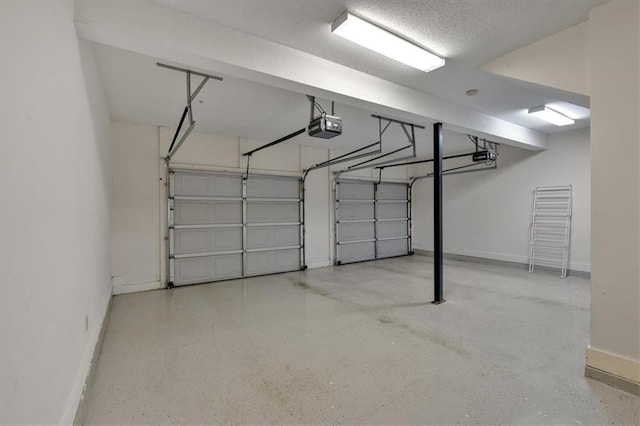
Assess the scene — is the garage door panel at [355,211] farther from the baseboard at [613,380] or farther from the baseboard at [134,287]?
the baseboard at [613,380]

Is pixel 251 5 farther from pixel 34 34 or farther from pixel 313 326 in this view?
pixel 313 326

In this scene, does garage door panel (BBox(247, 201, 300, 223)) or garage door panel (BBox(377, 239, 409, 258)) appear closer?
garage door panel (BBox(247, 201, 300, 223))

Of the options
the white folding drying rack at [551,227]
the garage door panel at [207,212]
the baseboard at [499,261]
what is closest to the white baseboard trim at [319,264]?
the garage door panel at [207,212]

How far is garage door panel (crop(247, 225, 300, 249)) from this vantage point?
19.5 ft

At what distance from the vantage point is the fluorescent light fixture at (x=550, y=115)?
430cm

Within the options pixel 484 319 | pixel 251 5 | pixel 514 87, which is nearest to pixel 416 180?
pixel 514 87

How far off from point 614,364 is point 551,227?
4.75 meters

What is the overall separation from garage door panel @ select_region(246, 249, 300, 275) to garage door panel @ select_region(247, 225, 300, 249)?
0.16m

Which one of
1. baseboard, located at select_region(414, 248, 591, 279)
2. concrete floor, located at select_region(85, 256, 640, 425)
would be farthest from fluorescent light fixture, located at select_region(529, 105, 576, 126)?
baseboard, located at select_region(414, 248, 591, 279)

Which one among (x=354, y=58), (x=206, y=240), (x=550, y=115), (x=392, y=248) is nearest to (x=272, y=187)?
(x=206, y=240)

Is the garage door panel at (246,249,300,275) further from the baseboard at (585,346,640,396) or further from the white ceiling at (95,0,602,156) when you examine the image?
the baseboard at (585,346,640,396)

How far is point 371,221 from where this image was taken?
25.3 ft

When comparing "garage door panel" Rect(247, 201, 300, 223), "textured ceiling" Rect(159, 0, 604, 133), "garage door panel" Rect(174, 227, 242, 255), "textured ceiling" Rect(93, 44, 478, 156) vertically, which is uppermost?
"textured ceiling" Rect(159, 0, 604, 133)

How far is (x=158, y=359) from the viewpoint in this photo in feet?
8.43
